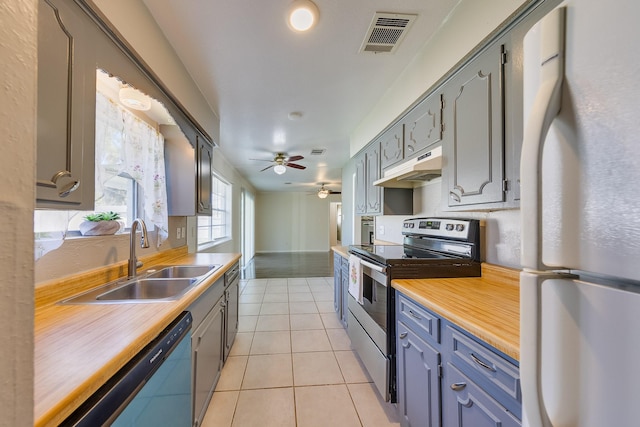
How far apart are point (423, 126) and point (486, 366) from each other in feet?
5.32

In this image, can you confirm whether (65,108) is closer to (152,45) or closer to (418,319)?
(152,45)

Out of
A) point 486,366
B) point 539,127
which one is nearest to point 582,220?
point 539,127

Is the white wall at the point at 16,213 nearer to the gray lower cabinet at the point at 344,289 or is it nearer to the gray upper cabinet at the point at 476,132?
the gray upper cabinet at the point at 476,132

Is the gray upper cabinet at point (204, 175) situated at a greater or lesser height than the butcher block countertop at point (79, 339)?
greater

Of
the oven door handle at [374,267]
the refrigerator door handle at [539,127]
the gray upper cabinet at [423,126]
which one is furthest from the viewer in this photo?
the gray upper cabinet at [423,126]

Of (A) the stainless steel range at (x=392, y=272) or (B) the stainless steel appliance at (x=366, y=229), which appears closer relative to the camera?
(A) the stainless steel range at (x=392, y=272)

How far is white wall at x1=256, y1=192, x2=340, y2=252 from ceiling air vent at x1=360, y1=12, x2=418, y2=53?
8331 millimetres

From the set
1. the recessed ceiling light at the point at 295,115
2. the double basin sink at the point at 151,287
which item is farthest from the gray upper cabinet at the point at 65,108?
the recessed ceiling light at the point at 295,115

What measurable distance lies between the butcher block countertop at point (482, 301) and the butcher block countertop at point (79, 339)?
1173 millimetres

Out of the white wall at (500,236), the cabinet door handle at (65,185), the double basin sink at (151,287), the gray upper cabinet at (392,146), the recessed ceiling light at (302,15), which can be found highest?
the recessed ceiling light at (302,15)

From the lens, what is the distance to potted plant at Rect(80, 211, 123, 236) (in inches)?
60.1

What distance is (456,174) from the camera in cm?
159

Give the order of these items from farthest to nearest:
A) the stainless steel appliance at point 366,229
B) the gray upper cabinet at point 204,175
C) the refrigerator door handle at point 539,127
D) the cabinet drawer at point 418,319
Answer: the stainless steel appliance at point 366,229, the gray upper cabinet at point 204,175, the cabinet drawer at point 418,319, the refrigerator door handle at point 539,127

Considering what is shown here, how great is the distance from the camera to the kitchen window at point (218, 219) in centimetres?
421
